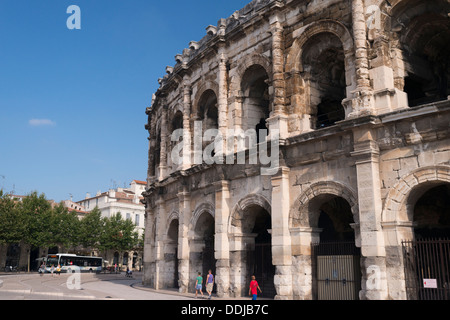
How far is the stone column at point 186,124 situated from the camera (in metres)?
17.8

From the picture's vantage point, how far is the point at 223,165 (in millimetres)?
14945

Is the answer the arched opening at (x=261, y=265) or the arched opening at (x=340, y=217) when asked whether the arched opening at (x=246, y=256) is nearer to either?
the arched opening at (x=261, y=265)

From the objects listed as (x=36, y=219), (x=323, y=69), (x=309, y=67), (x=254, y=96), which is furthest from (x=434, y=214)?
(x=36, y=219)

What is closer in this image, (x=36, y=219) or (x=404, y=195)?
(x=404, y=195)

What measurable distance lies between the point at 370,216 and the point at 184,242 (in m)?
8.32

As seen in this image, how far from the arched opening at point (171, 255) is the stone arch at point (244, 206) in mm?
5235

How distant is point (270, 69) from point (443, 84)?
511 cm

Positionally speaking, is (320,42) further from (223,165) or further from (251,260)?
(251,260)

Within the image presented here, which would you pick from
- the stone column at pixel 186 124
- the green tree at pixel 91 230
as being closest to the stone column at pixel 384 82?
the stone column at pixel 186 124

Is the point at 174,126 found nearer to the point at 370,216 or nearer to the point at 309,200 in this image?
the point at 309,200

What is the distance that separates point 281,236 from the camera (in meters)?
12.6

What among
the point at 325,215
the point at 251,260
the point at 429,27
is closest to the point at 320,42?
the point at 429,27

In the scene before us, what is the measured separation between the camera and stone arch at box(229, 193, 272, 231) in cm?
1363

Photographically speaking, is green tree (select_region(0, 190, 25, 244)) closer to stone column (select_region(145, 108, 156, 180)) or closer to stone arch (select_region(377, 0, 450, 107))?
stone column (select_region(145, 108, 156, 180))
